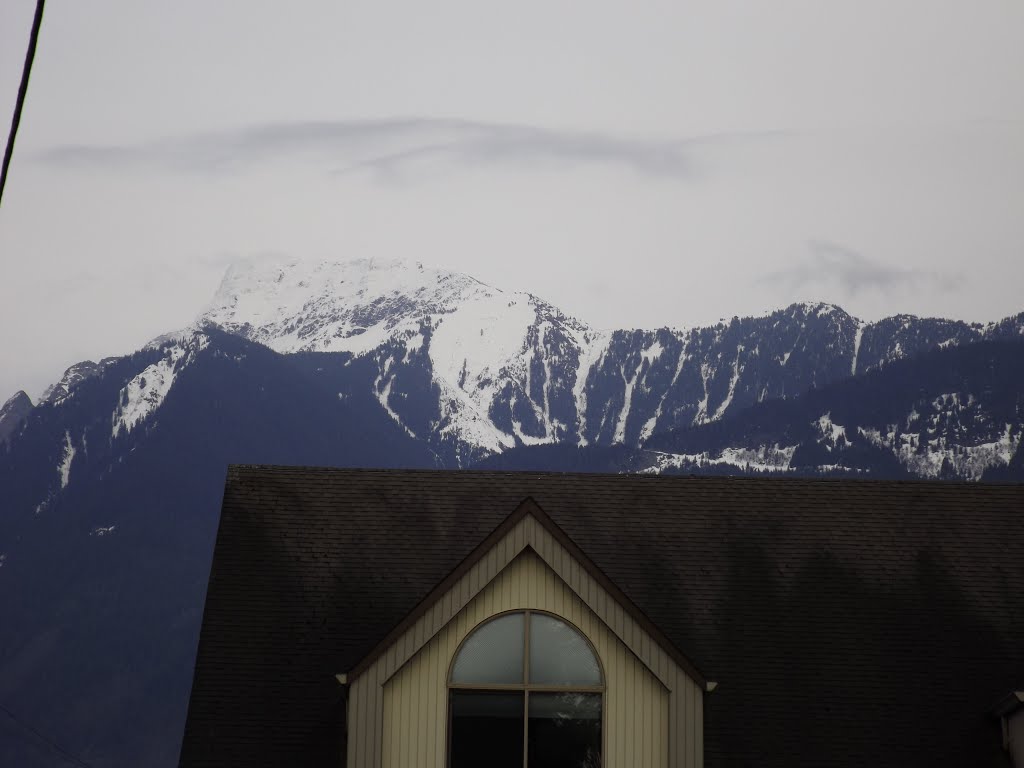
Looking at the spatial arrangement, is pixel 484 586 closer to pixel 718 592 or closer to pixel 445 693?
pixel 445 693

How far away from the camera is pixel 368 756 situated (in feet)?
61.4

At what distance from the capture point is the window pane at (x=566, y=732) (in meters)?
18.8

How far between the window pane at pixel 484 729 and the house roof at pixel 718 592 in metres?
2.08

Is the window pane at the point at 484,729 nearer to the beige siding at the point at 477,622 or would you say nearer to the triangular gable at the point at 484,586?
the beige siding at the point at 477,622

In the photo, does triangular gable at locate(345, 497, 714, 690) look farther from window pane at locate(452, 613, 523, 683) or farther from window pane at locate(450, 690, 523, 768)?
window pane at locate(450, 690, 523, 768)

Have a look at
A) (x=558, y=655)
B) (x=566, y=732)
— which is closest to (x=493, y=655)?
(x=558, y=655)

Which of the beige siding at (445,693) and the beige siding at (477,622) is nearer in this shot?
the beige siding at (477,622)

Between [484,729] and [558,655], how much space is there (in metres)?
1.26

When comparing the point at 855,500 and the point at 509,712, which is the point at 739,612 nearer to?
the point at 855,500

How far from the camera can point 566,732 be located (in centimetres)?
1888

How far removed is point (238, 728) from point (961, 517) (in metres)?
11.5

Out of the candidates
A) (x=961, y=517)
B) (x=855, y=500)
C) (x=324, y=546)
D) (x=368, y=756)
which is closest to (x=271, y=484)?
(x=324, y=546)

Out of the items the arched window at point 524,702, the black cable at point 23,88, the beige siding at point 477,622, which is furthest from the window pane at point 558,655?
the black cable at point 23,88

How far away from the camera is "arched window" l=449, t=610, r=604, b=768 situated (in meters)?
18.8
